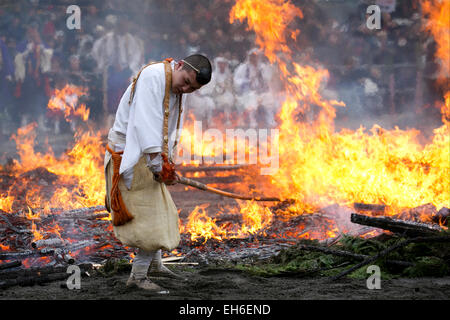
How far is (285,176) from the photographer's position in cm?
1030

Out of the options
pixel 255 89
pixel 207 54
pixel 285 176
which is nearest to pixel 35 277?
pixel 285 176

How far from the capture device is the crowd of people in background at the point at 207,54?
12352 millimetres

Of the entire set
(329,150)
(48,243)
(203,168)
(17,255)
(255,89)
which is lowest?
(17,255)

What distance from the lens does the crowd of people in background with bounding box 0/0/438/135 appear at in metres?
12.4

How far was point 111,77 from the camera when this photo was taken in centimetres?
1260

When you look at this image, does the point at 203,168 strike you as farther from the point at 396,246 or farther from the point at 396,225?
the point at 396,246

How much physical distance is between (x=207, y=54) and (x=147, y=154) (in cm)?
970

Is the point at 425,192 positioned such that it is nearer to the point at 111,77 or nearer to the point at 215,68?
the point at 215,68

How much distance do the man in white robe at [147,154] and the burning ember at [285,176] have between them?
2.44 m

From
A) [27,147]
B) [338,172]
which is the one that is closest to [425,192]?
[338,172]

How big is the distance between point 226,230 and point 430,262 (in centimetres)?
403

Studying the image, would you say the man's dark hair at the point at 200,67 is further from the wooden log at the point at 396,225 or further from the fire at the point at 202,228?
the fire at the point at 202,228

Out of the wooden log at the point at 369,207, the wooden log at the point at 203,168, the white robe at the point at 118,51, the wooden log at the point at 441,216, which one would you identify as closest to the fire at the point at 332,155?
the wooden log at the point at 369,207

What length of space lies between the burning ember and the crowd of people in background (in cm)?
42
